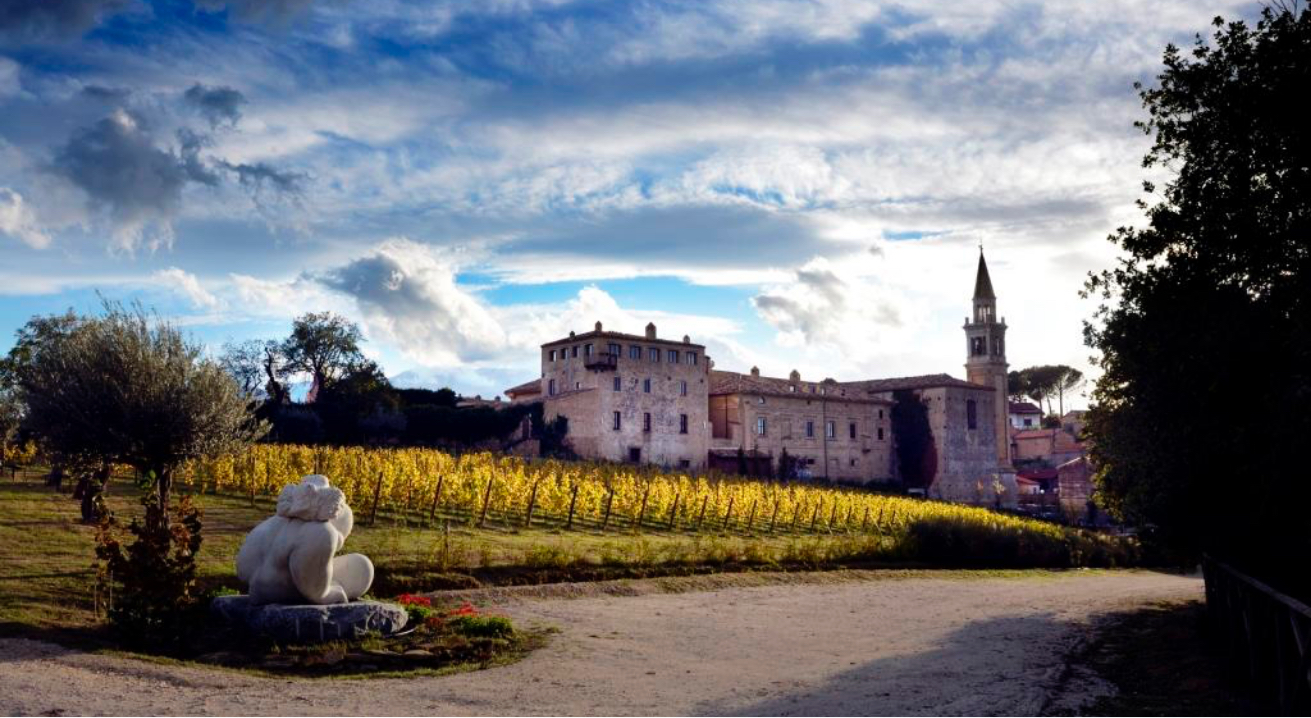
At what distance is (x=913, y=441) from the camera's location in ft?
238

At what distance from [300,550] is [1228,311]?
1432cm

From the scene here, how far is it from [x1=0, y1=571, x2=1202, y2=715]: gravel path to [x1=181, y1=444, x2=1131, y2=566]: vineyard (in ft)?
30.8

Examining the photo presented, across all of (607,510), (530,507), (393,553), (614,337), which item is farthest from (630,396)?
(393,553)

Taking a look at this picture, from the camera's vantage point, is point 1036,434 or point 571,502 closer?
point 571,502

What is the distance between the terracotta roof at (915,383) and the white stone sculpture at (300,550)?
61778 mm

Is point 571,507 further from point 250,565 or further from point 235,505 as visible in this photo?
point 250,565

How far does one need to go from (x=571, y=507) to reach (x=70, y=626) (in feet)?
57.7

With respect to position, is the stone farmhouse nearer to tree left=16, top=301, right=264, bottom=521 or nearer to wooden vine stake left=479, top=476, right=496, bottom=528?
wooden vine stake left=479, top=476, right=496, bottom=528

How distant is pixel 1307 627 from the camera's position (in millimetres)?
9578

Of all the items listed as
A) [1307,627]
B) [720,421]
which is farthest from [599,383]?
[1307,627]

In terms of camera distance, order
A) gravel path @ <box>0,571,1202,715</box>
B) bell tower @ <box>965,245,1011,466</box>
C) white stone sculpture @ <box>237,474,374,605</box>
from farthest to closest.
Result: bell tower @ <box>965,245,1011,466</box> → white stone sculpture @ <box>237,474,374,605</box> → gravel path @ <box>0,571,1202,715</box>

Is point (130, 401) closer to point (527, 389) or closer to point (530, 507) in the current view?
point (530, 507)

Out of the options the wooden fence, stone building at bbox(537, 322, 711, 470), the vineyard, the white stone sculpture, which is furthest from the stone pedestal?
stone building at bbox(537, 322, 711, 470)

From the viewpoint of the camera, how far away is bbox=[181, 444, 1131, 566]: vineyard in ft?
92.6
